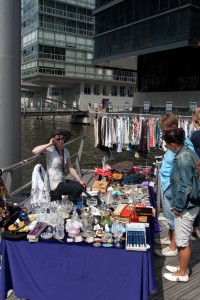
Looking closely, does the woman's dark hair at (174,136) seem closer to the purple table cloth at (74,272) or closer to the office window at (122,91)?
the purple table cloth at (74,272)

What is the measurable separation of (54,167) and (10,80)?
5.38 feet

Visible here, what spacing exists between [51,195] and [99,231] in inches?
64.5

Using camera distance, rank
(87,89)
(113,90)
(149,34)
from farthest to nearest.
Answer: (113,90)
(87,89)
(149,34)

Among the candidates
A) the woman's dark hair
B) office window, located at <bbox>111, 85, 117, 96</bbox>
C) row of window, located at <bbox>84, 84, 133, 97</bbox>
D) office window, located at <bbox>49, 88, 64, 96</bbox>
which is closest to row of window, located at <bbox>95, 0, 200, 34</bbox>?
row of window, located at <bbox>84, 84, 133, 97</bbox>

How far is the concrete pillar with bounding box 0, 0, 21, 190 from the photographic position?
15.5ft

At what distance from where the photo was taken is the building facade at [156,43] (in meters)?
24.9

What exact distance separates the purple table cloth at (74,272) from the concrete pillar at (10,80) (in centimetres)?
254

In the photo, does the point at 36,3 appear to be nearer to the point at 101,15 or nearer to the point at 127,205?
the point at 101,15

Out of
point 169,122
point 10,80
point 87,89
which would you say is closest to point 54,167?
point 10,80

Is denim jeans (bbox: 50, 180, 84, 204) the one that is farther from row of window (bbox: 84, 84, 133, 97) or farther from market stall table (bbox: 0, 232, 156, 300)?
row of window (bbox: 84, 84, 133, 97)

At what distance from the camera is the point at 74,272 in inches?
104

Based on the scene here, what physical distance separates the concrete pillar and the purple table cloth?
2537 millimetres

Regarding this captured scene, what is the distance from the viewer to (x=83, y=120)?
132 ft

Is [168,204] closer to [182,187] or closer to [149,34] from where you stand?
[182,187]
